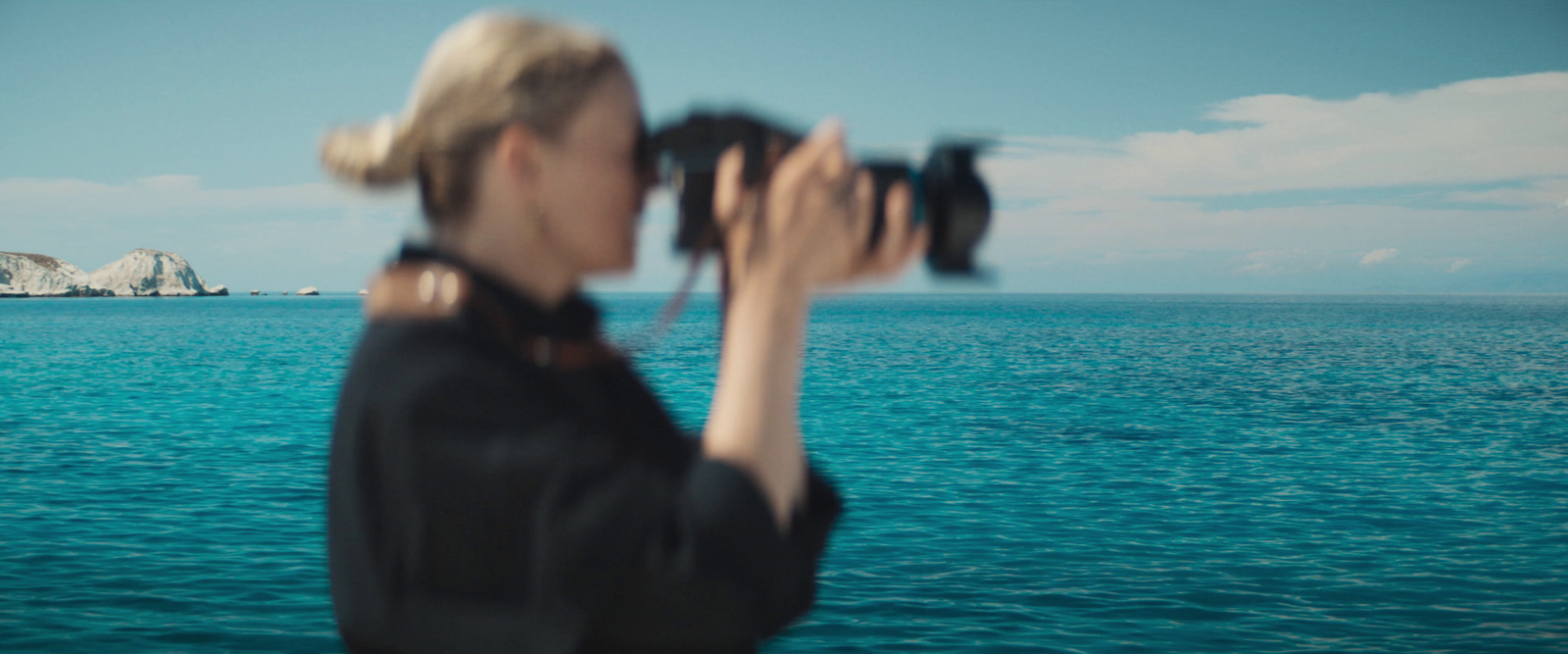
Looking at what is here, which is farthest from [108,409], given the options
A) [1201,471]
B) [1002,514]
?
[1201,471]

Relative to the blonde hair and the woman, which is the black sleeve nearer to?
the woman

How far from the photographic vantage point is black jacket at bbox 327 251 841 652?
108 centimetres

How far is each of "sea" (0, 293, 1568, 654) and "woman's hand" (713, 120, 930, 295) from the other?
0.38 m

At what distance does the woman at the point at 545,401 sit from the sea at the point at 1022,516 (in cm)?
31

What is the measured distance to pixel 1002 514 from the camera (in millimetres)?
15086

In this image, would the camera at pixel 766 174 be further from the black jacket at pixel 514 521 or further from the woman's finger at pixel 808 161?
the black jacket at pixel 514 521

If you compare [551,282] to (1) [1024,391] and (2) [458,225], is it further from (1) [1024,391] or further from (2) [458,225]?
(1) [1024,391]

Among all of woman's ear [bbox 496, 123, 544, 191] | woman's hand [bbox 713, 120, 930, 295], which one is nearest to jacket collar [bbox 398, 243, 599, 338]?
woman's ear [bbox 496, 123, 544, 191]

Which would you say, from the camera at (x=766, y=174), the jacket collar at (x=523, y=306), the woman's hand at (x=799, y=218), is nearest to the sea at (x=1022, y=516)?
the jacket collar at (x=523, y=306)

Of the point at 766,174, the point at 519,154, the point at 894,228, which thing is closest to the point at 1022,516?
the point at 894,228

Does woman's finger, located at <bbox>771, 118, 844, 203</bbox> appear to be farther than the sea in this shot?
No

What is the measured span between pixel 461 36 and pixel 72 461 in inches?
870

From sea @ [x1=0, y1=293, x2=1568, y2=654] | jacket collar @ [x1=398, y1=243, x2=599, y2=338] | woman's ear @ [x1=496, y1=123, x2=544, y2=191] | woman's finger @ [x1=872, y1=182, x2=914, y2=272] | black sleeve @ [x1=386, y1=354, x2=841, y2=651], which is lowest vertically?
sea @ [x1=0, y1=293, x2=1568, y2=654]

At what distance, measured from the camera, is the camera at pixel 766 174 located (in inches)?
49.4
